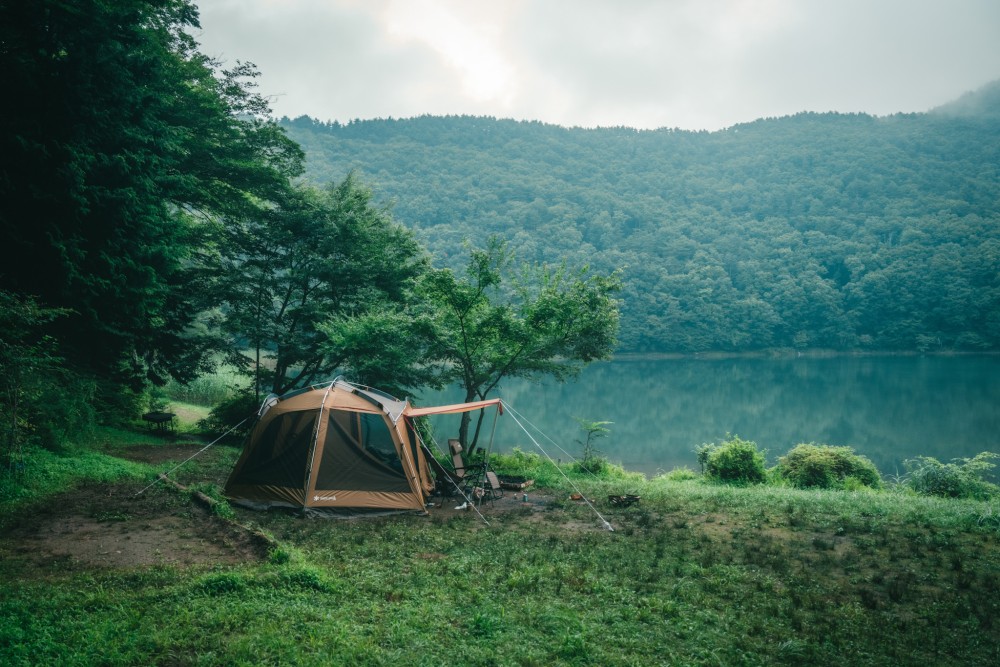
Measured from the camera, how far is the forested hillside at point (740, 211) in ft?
234

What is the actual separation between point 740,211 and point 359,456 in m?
94.7

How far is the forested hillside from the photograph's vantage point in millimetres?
71312

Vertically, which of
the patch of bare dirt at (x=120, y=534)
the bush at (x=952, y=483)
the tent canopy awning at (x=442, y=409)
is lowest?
the patch of bare dirt at (x=120, y=534)

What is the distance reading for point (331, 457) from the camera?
34.1ft

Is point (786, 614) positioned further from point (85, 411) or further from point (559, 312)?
point (85, 411)

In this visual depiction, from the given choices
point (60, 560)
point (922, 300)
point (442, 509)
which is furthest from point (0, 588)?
point (922, 300)

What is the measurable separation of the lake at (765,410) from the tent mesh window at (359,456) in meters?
7.78

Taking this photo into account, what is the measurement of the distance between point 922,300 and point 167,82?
261 feet

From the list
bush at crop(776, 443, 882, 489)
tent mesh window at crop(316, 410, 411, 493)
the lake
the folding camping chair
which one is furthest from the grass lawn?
the lake

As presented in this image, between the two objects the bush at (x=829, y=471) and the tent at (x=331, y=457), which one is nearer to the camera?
the tent at (x=331, y=457)

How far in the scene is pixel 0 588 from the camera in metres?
5.62

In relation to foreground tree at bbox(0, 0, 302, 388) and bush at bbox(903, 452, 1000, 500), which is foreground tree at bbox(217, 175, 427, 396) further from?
bush at bbox(903, 452, 1000, 500)

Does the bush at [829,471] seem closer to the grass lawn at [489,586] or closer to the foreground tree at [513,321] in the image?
the grass lawn at [489,586]

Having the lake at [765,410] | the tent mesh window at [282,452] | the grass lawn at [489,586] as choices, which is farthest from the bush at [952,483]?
the tent mesh window at [282,452]
